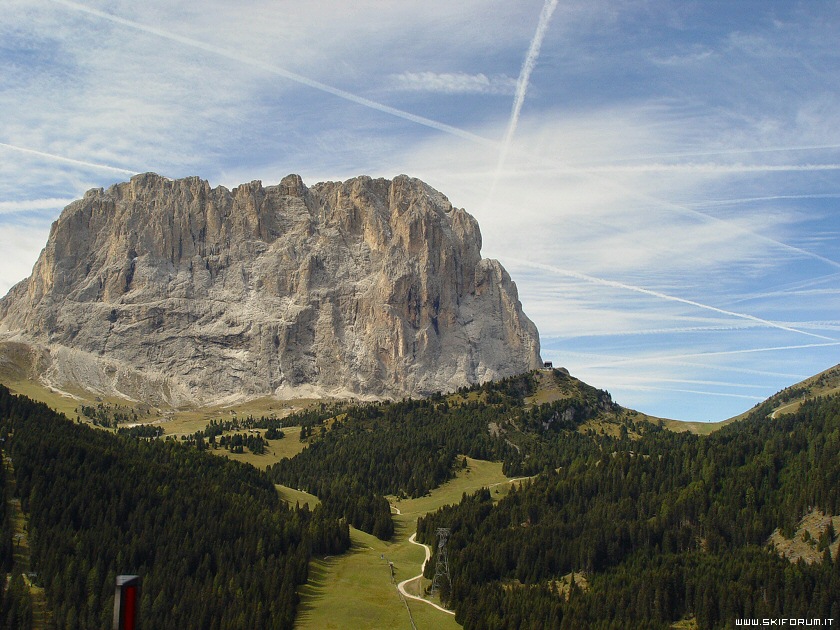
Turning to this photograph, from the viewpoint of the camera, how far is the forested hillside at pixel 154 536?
120m

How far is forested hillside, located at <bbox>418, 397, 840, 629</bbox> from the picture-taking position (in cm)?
13225

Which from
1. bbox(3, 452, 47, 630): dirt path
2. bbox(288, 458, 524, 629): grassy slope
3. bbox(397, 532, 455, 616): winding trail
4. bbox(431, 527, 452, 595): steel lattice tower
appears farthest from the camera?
bbox(431, 527, 452, 595): steel lattice tower

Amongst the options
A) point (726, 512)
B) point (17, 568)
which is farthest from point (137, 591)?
point (726, 512)

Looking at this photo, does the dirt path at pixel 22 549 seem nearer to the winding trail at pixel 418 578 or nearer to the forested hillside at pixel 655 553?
the winding trail at pixel 418 578

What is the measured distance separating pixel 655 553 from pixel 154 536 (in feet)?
329

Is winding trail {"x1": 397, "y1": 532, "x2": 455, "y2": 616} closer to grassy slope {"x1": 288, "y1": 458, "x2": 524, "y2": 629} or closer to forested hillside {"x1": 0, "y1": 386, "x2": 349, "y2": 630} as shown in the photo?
grassy slope {"x1": 288, "y1": 458, "x2": 524, "y2": 629}

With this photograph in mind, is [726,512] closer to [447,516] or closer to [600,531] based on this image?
[600,531]

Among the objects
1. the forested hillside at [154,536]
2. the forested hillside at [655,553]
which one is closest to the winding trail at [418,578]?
the forested hillside at [655,553]

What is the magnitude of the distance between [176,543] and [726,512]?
116 m

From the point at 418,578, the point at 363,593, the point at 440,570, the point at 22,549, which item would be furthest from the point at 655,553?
the point at 22,549

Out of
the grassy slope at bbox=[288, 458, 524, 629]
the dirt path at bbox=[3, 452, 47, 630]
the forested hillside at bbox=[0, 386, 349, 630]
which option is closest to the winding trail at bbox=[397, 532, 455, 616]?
the grassy slope at bbox=[288, 458, 524, 629]

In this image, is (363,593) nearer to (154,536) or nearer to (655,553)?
(154,536)

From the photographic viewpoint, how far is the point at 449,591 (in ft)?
462

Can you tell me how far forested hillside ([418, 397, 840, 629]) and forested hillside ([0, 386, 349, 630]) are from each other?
30.3m
